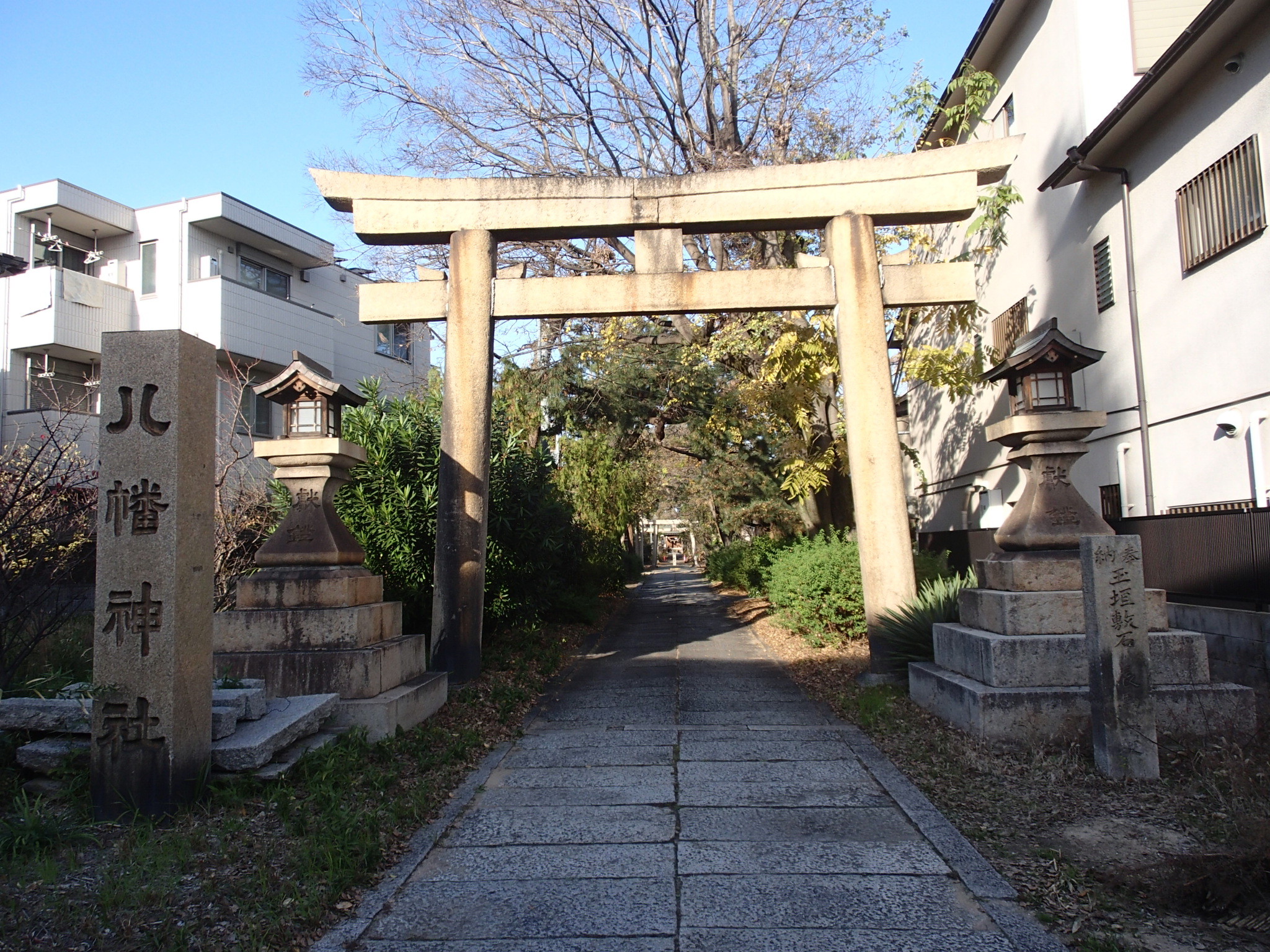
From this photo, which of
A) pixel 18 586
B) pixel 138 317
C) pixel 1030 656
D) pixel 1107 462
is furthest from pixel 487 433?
pixel 138 317

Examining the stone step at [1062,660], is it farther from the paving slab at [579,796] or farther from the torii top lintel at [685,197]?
the torii top lintel at [685,197]

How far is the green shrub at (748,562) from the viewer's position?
18.8 metres

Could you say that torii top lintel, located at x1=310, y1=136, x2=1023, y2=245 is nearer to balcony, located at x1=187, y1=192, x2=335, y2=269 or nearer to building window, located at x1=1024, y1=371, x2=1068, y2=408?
building window, located at x1=1024, y1=371, x2=1068, y2=408

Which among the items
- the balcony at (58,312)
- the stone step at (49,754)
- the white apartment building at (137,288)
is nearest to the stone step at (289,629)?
the stone step at (49,754)

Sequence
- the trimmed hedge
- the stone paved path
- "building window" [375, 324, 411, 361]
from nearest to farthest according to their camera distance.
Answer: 1. the stone paved path
2. the trimmed hedge
3. "building window" [375, 324, 411, 361]

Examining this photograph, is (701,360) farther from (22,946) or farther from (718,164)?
(22,946)

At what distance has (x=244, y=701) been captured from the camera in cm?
568

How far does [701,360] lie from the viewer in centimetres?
1688

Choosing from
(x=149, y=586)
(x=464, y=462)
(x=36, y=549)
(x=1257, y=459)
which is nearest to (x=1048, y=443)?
(x=1257, y=459)

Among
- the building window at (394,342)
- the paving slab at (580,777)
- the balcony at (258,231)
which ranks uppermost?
the balcony at (258,231)

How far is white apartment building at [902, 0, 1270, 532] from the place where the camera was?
866 centimetres

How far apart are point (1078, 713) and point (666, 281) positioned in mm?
5446

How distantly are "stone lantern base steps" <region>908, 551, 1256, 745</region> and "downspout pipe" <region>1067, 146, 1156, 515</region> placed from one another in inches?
175

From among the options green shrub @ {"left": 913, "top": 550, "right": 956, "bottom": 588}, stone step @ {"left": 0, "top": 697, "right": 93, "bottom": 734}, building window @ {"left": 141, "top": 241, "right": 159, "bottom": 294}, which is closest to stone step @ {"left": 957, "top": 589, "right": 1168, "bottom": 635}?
green shrub @ {"left": 913, "top": 550, "right": 956, "bottom": 588}
